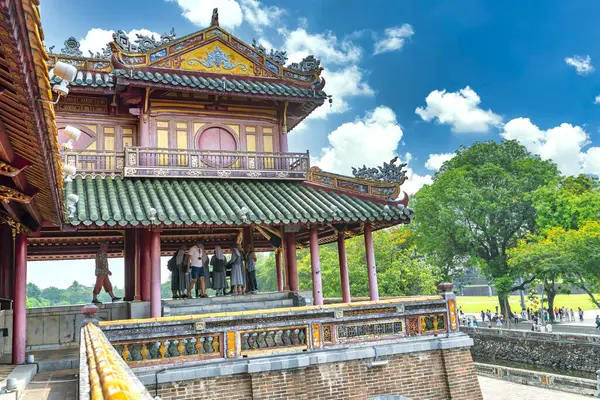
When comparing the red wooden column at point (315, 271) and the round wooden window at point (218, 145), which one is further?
the round wooden window at point (218, 145)

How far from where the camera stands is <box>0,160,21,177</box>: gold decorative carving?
19.7 ft

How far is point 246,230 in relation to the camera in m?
17.4

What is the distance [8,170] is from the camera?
6168 millimetres

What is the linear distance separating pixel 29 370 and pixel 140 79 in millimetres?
8313

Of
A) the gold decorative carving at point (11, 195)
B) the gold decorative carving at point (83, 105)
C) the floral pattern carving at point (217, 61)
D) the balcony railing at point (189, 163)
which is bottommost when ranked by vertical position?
the gold decorative carving at point (11, 195)

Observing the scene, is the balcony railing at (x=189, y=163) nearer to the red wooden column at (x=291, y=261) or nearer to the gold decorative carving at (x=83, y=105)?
the gold decorative carving at (x=83, y=105)

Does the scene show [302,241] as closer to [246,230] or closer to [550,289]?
[246,230]

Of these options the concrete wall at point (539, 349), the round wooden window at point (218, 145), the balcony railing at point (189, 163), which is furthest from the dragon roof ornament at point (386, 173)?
the concrete wall at point (539, 349)

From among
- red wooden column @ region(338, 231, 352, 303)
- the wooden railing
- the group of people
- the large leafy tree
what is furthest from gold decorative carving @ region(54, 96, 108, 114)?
the large leafy tree

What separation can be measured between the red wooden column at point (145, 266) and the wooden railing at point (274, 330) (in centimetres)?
469

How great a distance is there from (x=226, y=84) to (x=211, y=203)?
4241 mm

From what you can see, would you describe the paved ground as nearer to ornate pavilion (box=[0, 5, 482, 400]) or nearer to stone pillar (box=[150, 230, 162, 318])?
ornate pavilion (box=[0, 5, 482, 400])

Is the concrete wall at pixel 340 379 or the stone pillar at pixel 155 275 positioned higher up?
the stone pillar at pixel 155 275

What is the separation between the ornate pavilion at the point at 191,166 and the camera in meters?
13.0
